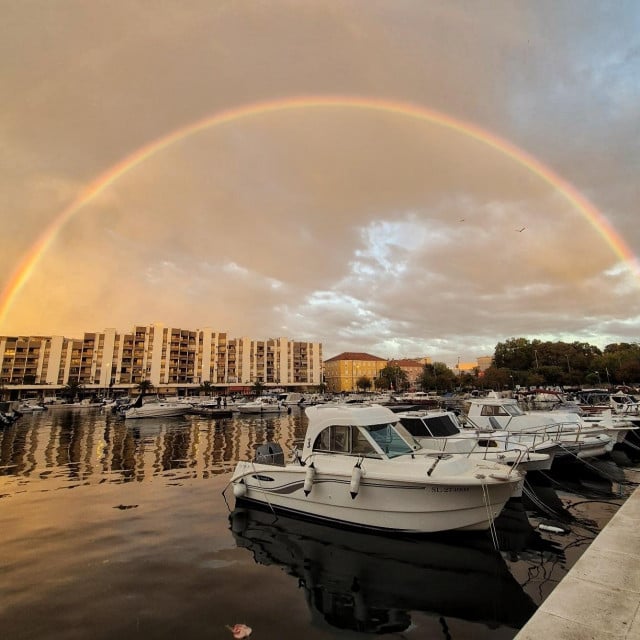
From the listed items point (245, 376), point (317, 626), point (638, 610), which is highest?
point (245, 376)

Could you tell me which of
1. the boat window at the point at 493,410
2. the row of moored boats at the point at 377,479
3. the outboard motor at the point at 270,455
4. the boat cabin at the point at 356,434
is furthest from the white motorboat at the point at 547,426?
the outboard motor at the point at 270,455

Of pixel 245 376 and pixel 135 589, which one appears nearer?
pixel 135 589

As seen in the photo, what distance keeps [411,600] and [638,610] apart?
4.10 m

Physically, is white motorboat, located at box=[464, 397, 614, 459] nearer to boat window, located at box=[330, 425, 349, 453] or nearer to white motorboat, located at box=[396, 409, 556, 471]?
white motorboat, located at box=[396, 409, 556, 471]

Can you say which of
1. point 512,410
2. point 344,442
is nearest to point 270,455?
point 344,442

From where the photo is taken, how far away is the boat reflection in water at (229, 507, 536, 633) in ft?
24.8

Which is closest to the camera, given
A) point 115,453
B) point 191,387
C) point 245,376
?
point 115,453

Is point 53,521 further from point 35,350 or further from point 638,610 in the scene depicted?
point 35,350

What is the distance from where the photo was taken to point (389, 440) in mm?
12281

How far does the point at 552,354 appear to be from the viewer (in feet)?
407

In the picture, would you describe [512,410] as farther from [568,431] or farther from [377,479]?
[377,479]

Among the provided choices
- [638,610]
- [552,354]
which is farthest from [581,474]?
[552,354]

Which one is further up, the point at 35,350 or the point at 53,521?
the point at 35,350

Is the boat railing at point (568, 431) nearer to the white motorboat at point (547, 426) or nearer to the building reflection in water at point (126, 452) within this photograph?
the white motorboat at point (547, 426)
